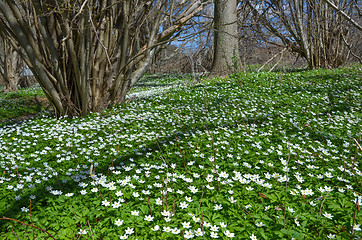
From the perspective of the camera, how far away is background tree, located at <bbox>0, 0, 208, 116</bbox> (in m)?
4.17

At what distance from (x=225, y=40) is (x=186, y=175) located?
6.53 metres

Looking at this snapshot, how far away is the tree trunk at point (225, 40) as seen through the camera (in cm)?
808

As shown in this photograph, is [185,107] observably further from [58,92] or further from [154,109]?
[58,92]

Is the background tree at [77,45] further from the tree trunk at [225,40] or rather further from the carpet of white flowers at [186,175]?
the tree trunk at [225,40]

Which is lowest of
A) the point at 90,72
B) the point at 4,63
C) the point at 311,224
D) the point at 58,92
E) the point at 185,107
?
the point at 311,224

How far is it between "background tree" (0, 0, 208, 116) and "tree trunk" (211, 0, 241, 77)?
309 centimetres

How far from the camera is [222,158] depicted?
3.14m

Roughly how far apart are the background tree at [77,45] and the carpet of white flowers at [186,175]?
569mm

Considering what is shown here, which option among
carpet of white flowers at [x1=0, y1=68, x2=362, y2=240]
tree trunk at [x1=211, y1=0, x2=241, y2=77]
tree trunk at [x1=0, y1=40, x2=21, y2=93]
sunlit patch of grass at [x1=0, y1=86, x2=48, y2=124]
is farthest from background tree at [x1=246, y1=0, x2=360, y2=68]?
tree trunk at [x1=0, y1=40, x2=21, y2=93]

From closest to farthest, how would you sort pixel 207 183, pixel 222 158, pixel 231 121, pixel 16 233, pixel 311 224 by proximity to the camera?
pixel 16 233
pixel 311 224
pixel 207 183
pixel 222 158
pixel 231 121

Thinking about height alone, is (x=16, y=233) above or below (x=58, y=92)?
below

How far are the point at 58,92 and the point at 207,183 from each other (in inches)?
147

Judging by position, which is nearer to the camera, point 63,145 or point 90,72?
point 63,145

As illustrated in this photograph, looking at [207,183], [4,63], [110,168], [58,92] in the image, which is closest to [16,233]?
[110,168]
